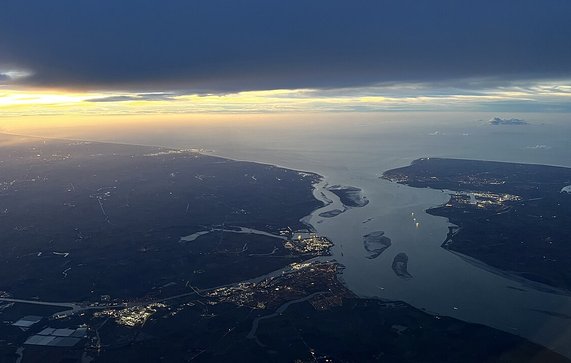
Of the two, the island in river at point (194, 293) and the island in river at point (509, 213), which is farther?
the island in river at point (509, 213)

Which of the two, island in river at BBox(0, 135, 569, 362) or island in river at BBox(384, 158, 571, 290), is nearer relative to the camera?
island in river at BBox(0, 135, 569, 362)

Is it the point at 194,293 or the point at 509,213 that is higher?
the point at 194,293

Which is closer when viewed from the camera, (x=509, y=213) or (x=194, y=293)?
(x=194, y=293)

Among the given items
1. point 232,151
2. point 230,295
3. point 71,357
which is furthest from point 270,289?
point 232,151
